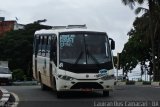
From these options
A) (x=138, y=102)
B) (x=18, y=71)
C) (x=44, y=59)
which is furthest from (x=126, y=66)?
(x=138, y=102)

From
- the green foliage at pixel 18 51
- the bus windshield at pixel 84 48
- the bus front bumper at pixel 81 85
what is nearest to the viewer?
the bus front bumper at pixel 81 85

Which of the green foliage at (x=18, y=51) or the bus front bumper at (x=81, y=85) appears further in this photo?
the green foliage at (x=18, y=51)

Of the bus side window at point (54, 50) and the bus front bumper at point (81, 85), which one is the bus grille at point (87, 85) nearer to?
the bus front bumper at point (81, 85)

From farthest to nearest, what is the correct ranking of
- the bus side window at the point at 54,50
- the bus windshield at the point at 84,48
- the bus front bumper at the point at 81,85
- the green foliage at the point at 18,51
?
1. the green foliage at the point at 18,51
2. the bus side window at the point at 54,50
3. the bus windshield at the point at 84,48
4. the bus front bumper at the point at 81,85

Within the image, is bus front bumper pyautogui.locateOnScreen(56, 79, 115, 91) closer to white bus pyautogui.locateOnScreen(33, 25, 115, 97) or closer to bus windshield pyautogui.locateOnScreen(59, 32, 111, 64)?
white bus pyautogui.locateOnScreen(33, 25, 115, 97)

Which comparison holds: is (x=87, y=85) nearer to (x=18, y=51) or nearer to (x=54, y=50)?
(x=54, y=50)

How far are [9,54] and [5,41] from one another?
301 cm

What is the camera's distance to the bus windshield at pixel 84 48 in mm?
21469

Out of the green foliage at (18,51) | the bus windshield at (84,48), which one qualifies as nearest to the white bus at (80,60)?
the bus windshield at (84,48)

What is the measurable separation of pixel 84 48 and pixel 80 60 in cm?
60

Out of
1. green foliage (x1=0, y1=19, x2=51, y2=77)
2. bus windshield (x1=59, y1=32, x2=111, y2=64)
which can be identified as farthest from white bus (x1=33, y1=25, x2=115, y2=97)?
green foliage (x1=0, y1=19, x2=51, y2=77)

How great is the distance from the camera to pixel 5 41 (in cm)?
7969

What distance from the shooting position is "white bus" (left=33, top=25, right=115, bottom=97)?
21.1m

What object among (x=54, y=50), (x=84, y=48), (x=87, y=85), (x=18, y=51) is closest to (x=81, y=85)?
(x=87, y=85)
